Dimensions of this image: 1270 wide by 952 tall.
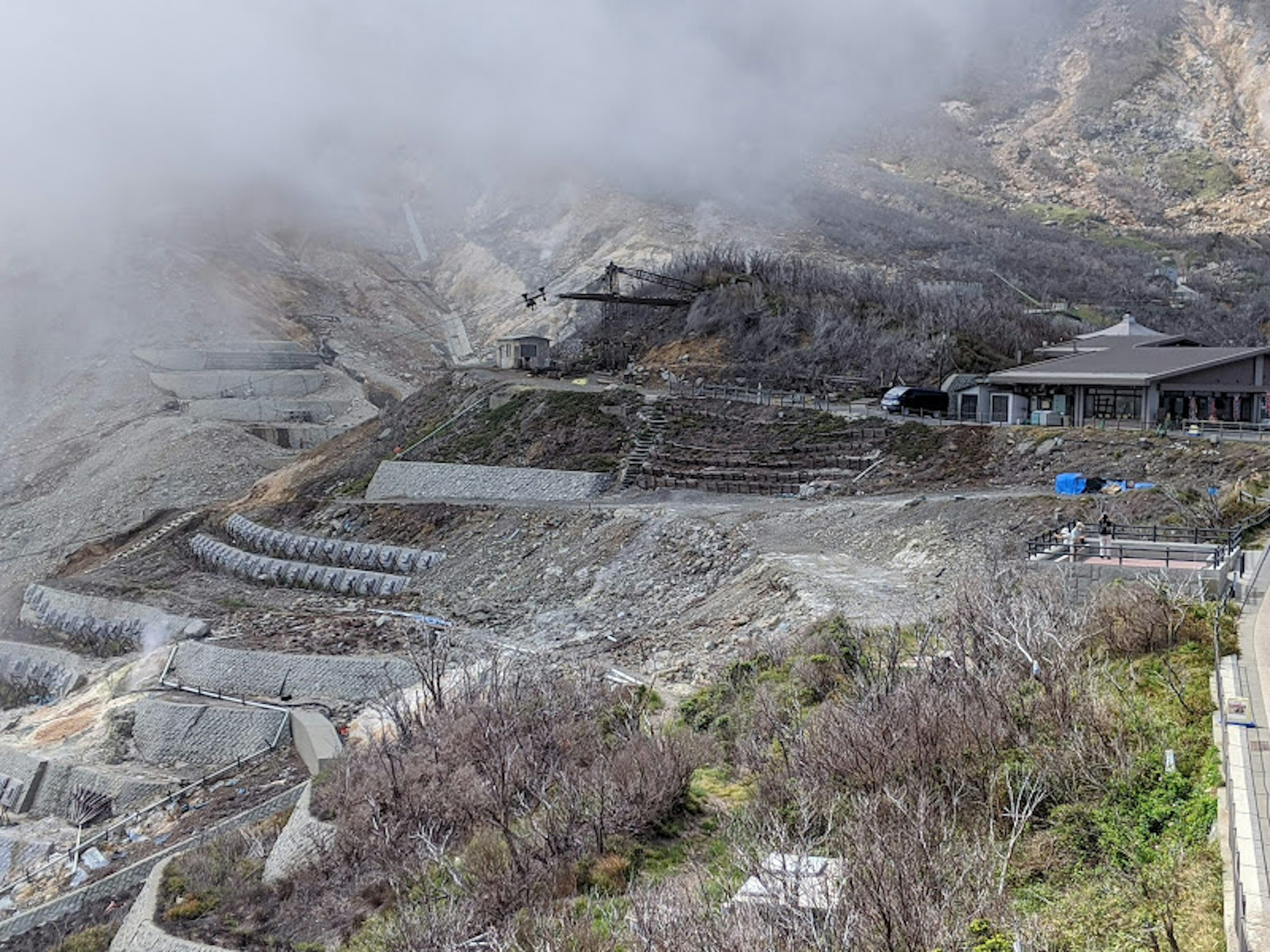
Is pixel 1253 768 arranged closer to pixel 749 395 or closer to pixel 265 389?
pixel 749 395

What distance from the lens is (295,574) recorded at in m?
35.5

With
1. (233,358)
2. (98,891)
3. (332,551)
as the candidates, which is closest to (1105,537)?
(98,891)

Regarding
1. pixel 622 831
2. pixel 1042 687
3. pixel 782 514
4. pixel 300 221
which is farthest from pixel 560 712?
pixel 300 221

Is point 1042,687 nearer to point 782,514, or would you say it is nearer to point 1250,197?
point 782,514

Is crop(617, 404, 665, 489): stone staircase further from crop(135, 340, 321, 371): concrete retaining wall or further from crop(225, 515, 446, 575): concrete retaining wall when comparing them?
crop(135, 340, 321, 371): concrete retaining wall

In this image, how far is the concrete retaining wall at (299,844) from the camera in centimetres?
1531

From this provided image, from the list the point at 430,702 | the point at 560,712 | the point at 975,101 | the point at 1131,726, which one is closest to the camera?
the point at 1131,726

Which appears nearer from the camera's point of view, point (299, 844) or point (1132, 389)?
point (299, 844)

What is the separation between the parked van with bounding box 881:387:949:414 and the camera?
120 feet

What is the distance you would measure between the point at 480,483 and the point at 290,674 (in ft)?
40.7

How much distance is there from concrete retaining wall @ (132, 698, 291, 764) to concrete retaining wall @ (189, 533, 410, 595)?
7.39 meters

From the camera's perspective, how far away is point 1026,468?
2980 centimetres

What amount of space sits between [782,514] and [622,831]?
18.0m

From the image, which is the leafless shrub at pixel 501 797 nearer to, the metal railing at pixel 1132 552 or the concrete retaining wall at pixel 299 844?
the concrete retaining wall at pixel 299 844
